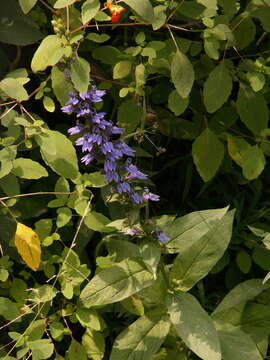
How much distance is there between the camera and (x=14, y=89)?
1.45 metres

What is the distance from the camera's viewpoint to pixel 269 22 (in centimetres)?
164

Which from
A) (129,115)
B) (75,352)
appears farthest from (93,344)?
(129,115)

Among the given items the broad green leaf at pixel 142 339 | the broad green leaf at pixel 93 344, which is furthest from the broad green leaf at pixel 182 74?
the broad green leaf at pixel 93 344

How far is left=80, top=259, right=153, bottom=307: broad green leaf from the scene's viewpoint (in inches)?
58.9

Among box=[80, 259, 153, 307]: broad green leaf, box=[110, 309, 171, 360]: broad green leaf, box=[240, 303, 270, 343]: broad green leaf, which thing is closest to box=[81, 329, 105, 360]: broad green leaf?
box=[110, 309, 171, 360]: broad green leaf

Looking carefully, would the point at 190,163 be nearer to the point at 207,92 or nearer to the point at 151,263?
the point at 207,92

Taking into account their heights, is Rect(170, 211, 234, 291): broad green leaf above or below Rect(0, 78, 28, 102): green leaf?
below

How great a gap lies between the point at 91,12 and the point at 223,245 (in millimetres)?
660

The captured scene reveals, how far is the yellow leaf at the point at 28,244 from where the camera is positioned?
4.98 feet

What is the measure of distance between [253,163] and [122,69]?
0.44 meters

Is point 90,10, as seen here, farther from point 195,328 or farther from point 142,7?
point 195,328

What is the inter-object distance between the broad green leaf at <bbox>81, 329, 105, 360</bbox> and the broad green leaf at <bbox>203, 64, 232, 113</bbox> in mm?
701

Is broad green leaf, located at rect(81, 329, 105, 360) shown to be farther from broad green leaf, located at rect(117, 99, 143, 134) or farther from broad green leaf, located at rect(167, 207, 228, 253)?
broad green leaf, located at rect(117, 99, 143, 134)

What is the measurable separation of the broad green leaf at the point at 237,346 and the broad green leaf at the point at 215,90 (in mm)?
600
